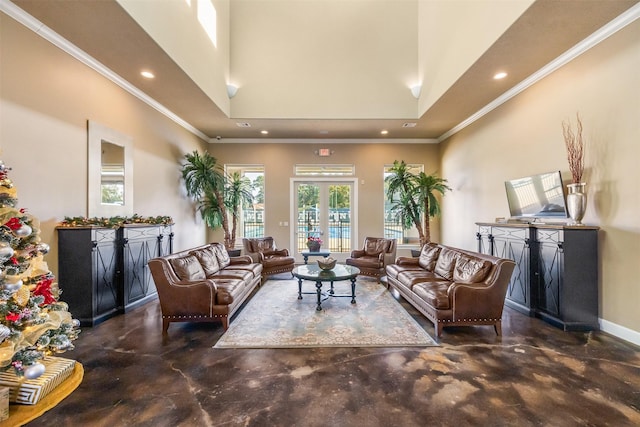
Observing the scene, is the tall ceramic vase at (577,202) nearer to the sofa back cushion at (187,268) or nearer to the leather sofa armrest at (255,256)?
the sofa back cushion at (187,268)

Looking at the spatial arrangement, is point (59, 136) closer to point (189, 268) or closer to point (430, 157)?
point (189, 268)

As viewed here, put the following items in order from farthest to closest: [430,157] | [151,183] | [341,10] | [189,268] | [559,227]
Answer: [430,157] < [341,10] < [151,183] < [189,268] < [559,227]

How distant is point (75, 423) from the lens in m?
1.93

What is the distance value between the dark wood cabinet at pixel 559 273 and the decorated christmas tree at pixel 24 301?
487 cm

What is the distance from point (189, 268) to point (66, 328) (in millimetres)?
1790

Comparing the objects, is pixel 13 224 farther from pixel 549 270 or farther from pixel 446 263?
pixel 549 270

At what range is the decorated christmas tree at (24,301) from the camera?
1.70m

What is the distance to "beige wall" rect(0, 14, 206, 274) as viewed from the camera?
9.74ft

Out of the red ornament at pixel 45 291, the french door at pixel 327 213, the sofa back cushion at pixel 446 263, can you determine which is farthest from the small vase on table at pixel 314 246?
the red ornament at pixel 45 291

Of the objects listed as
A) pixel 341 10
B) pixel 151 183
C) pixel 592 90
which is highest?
pixel 341 10

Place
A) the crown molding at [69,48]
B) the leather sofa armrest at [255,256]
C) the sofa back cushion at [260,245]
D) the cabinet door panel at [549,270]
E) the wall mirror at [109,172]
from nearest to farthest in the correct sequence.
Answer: the crown molding at [69,48] → the cabinet door panel at [549,270] → the wall mirror at [109,172] → the leather sofa armrest at [255,256] → the sofa back cushion at [260,245]

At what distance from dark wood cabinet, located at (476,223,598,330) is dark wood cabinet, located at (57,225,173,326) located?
18.2 feet

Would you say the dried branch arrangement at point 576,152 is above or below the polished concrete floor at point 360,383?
above

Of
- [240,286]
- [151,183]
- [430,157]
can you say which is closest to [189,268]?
[240,286]
